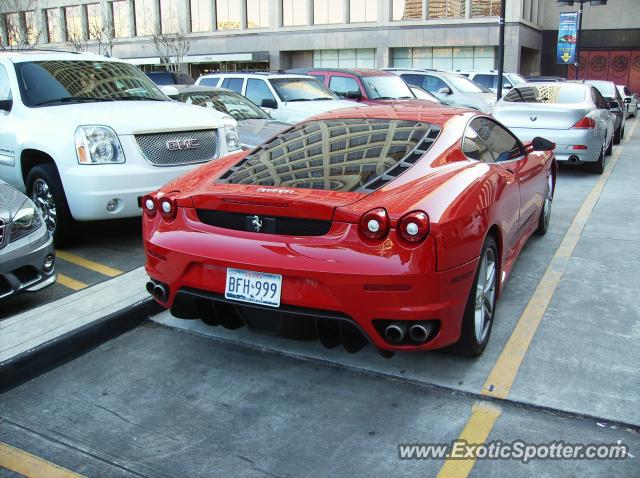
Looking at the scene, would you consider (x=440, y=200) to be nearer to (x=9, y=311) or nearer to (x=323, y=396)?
(x=323, y=396)

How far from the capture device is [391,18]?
147 ft

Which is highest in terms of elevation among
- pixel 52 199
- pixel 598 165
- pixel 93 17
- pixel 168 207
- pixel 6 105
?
pixel 93 17

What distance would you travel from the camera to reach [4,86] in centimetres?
673

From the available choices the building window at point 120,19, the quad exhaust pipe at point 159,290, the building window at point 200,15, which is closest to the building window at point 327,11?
the building window at point 200,15

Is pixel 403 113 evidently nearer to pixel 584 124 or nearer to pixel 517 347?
pixel 517 347

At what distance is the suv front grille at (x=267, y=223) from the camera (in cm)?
346

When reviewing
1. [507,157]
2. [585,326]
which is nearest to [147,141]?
[507,157]

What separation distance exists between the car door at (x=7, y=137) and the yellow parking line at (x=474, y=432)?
5.09 m

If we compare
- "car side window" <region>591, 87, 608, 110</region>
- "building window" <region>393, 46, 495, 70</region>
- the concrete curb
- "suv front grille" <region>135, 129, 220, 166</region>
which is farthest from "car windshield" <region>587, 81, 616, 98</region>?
"building window" <region>393, 46, 495, 70</region>

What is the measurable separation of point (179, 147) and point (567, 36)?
3288 cm

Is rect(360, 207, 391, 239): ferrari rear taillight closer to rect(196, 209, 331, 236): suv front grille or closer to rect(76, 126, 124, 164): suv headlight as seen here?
rect(196, 209, 331, 236): suv front grille

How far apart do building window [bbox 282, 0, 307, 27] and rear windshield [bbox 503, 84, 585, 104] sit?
38728mm

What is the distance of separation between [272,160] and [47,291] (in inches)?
92.8

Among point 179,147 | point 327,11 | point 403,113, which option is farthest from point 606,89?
point 327,11
